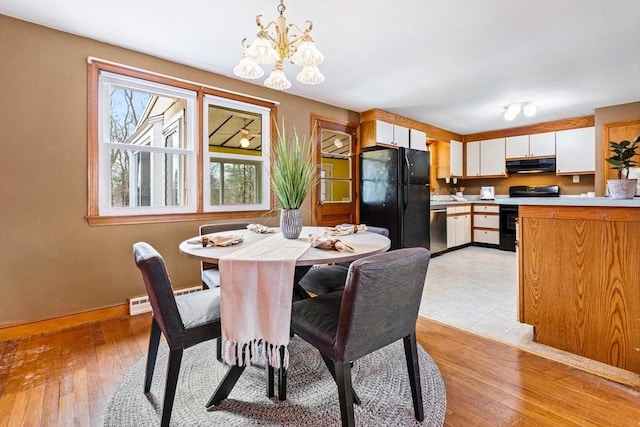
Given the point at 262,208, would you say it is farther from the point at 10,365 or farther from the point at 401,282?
the point at 401,282

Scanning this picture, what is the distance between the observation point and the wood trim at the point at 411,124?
169 inches

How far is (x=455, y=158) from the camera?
232 inches

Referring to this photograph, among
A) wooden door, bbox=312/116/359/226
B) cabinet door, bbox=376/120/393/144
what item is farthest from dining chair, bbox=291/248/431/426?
cabinet door, bbox=376/120/393/144

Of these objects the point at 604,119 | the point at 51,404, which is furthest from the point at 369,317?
the point at 604,119

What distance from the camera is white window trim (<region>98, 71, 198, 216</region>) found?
245 centimetres

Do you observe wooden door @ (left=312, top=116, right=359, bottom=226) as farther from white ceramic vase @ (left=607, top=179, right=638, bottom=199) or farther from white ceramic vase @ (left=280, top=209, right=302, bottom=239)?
white ceramic vase @ (left=607, top=179, right=638, bottom=199)

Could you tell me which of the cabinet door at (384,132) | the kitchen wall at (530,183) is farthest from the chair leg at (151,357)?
the kitchen wall at (530,183)

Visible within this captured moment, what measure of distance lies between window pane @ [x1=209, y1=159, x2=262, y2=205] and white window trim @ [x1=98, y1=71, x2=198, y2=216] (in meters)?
0.21

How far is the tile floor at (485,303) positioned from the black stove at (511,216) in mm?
703

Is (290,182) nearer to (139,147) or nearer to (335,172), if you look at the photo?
(139,147)

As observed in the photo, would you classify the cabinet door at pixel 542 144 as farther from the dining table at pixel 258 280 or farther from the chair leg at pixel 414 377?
the chair leg at pixel 414 377

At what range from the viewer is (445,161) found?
5789mm

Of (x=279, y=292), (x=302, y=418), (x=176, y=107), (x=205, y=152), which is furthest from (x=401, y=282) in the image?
(x=176, y=107)

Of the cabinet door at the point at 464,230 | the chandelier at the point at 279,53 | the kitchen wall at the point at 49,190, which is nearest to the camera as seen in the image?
the chandelier at the point at 279,53
